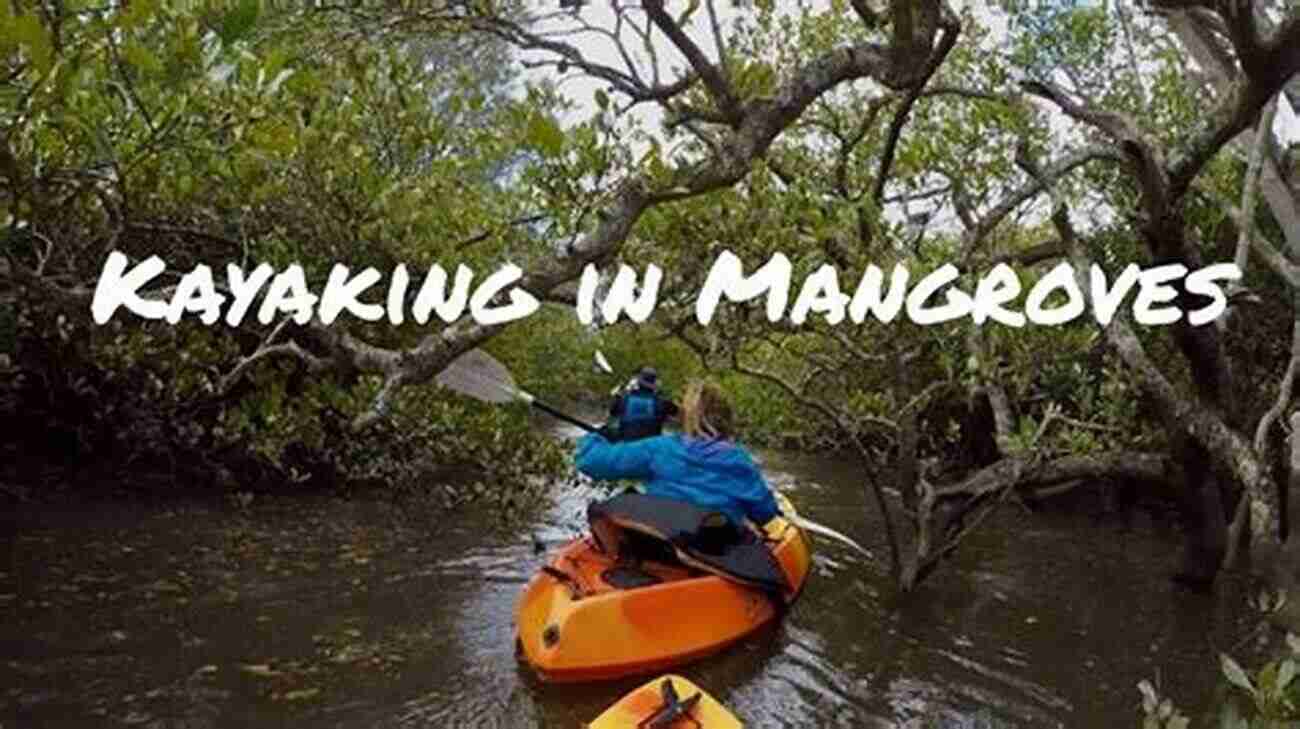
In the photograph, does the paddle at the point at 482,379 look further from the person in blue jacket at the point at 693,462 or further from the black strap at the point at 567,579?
the black strap at the point at 567,579

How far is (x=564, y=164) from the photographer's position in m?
6.39

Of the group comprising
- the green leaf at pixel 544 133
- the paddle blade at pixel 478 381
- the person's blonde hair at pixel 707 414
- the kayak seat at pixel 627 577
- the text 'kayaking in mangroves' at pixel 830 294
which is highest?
the green leaf at pixel 544 133

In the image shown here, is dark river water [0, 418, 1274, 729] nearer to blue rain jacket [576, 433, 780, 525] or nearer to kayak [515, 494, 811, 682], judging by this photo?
kayak [515, 494, 811, 682]

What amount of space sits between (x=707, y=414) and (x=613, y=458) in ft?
2.14

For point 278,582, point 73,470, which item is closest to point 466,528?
point 278,582

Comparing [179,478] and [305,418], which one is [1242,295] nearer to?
[305,418]

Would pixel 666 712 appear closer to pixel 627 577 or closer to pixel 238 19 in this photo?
pixel 627 577

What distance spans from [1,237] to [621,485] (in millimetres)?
7418

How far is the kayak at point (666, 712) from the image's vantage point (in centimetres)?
494

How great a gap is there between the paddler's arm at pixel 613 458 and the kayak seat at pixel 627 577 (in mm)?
544

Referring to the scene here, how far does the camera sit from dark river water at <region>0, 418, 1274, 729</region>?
665cm

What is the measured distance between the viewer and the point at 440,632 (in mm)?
7953

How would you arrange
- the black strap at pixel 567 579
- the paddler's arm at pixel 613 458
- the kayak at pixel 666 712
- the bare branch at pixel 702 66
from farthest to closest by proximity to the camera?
the paddler's arm at pixel 613 458 < the black strap at pixel 567 579 < the bare branch at pixel 702 66 < the kayak at pixel 666 712

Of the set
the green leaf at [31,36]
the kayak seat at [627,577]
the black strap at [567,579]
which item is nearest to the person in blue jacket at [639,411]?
the kayak seat at [627,577]
